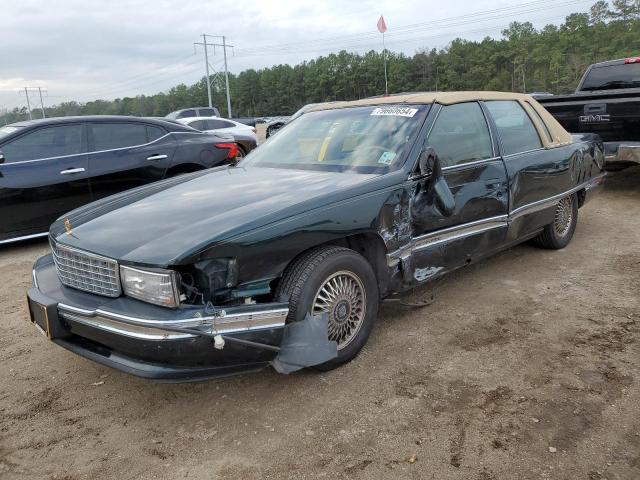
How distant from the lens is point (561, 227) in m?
5.33

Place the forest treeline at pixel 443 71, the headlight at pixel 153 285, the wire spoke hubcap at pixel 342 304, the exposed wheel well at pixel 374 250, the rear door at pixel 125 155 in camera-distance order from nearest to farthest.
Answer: the headlight at pixel 153 285 < the wire spoke hubcap at pixel 342 304 < the exposed wheel well at pixel 374 250 < the rear door at pixel 125 155 < the forest treeline at pixel 443 71

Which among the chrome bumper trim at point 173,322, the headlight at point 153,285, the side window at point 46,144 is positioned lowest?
the chrome bumper trim at point 173,322

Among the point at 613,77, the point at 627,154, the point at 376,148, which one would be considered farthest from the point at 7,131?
the point at 613,77

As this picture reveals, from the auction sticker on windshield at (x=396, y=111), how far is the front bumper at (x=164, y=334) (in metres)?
1.84

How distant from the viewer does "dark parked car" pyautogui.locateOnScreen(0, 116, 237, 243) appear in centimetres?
591

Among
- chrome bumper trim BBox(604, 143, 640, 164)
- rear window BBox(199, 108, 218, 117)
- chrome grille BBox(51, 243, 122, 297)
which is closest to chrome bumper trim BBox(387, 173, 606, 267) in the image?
chrome grille BBox(51, 243, 122, 297)

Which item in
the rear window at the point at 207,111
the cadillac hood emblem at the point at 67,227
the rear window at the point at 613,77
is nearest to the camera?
the cadillac hood emblem at the point at 67,227

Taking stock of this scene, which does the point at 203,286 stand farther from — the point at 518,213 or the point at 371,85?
the point at 371,85

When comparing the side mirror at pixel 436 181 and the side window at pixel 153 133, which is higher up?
the side window at pixel 153 133

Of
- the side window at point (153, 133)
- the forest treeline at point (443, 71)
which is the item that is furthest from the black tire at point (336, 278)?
the forest treeline at point (443, 71)

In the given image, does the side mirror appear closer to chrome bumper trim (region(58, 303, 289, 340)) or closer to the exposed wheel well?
the exposed wheel well

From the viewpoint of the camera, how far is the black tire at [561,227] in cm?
519

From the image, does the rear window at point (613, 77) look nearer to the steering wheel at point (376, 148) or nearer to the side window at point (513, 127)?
the side window at point (513, 127)

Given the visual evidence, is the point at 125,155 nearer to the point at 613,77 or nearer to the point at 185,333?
the point at 185,333
